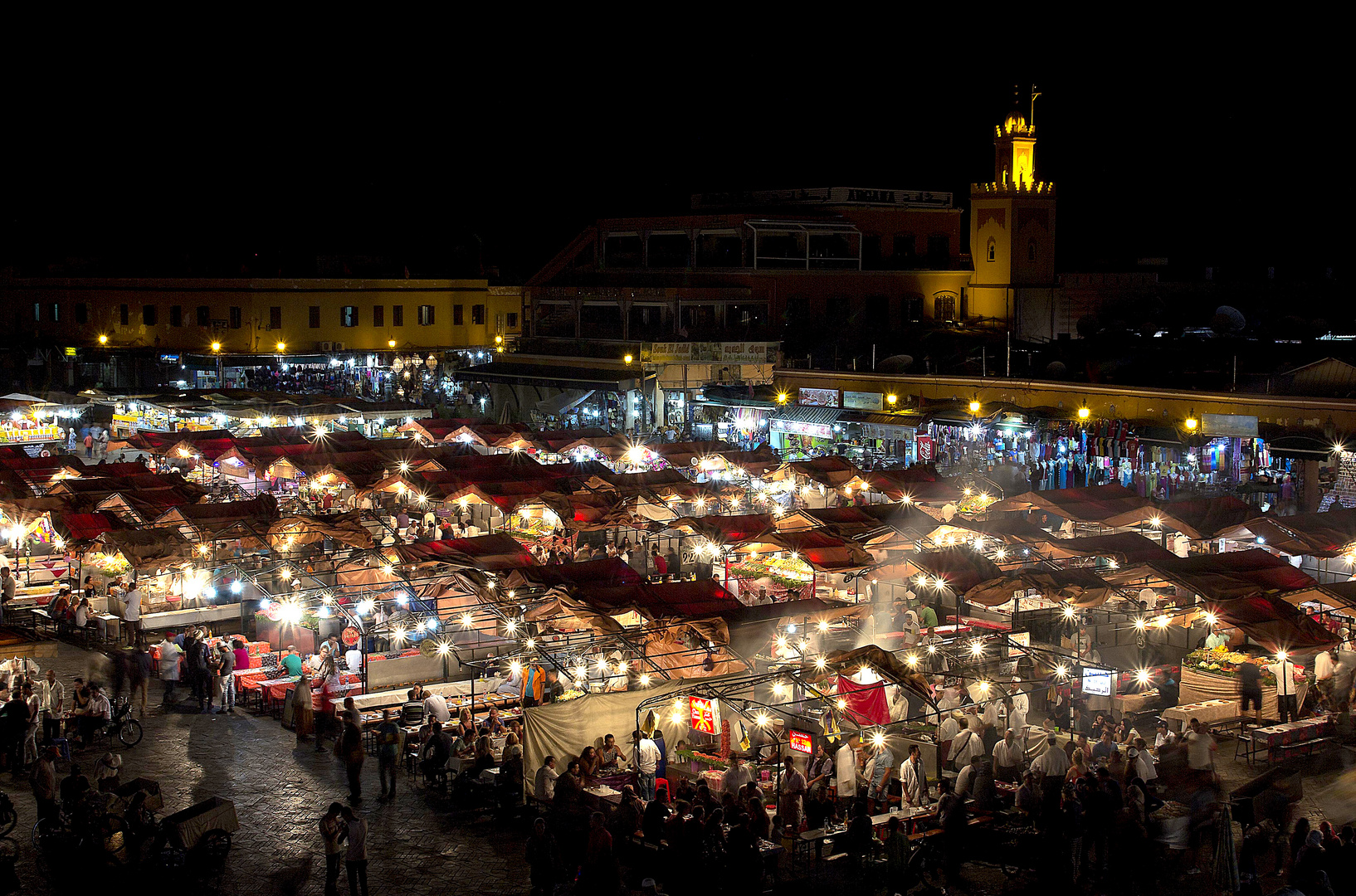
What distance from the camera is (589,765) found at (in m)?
12.3

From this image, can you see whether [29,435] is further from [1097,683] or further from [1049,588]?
[1097,683]

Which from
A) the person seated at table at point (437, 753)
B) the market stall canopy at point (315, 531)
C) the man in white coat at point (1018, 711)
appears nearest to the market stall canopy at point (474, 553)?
the market stall canopy at point (315, 531)

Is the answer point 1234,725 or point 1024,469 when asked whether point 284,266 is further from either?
point 1234,725

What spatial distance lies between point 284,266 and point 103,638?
42089 mm

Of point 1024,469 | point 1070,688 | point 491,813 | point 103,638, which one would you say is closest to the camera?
point 491,813

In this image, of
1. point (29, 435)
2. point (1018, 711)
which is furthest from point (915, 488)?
point (29, 435)


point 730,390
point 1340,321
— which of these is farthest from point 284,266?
point 1340,321

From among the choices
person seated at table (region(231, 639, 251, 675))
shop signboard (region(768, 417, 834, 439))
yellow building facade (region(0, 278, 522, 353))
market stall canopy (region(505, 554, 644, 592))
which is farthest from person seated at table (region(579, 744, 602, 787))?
yellow building facade (region(0, 278, 522, 353))

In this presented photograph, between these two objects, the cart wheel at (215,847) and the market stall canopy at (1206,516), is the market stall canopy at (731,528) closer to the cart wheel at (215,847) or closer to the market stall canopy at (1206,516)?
the market stall canopy at (1206,516)

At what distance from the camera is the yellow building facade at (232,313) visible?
51594 mm

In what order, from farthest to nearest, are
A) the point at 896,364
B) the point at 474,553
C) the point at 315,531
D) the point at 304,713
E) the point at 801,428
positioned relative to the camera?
the point at 896,364, the point at 801,428, the point at 315,531, the point at 474,553, the point at 304,713

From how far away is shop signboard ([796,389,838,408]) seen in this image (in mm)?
34625

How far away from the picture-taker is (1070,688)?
47.3 feet

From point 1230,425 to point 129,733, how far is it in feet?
67.9
